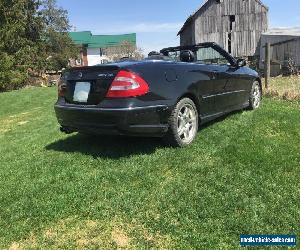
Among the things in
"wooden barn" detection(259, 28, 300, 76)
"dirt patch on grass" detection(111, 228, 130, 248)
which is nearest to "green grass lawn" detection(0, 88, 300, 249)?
"dirt patch on grass" detection(111, 228, 130, 248)

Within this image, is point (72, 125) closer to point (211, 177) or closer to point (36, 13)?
point (211, 177)

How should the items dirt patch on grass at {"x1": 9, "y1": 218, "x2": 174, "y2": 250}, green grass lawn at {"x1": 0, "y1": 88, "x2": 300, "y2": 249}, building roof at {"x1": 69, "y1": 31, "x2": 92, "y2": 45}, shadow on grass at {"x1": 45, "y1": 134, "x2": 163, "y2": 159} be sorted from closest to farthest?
dirt patch on grass at {"x1": 9, "y1": 218, "x2": 174, "y2": 250}, green grass lawn at {"x1": 0, "y1": 88, "x2": 300, "y2": 249}, shadow on grass at {"x1": 45, "y1": 134, "x2": 163, "y2": 159}, building roof at {"x1": 69, "y1": 31, "x2": 92, "y2": 45}

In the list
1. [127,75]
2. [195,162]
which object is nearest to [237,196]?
[195,162]

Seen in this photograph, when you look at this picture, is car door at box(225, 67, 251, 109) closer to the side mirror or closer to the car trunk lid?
the side mirror

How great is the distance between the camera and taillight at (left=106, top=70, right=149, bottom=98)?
4.86m

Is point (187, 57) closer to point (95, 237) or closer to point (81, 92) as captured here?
point (81, 92)

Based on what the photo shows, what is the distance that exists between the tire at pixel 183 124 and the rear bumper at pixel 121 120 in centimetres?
13

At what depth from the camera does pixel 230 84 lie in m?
6.74

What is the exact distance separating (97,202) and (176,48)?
4.32 meters

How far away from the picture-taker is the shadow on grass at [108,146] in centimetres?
538

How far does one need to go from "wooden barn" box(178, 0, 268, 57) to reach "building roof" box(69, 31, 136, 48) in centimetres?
3426

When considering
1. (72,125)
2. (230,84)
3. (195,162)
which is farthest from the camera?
(230,84)

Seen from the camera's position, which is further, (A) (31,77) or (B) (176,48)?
(A) (31,77)

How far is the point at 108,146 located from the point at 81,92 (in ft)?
3.08
